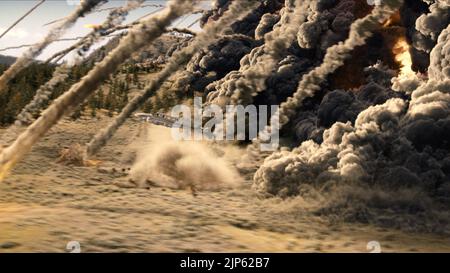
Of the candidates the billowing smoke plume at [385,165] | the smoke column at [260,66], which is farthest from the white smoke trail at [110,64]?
the smoke column at [260,66]

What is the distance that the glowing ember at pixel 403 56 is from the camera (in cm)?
2078

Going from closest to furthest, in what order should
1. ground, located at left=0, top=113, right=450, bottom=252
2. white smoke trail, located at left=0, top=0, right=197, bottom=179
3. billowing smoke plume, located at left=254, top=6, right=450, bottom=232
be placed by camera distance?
ground, located at left=0, top=113, right=450, bottom=252, white smoke trail, located at left=0, top=0, right=197, bottom=179, billowing smoke plume, located at left=254, top=6, right=450, bottom=232

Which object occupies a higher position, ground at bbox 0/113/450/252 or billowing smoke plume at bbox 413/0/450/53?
billowing smoke plume at bbox 413/0/450/53

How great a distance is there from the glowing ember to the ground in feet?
38.1

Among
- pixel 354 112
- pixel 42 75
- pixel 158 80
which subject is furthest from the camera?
pixel 42 75

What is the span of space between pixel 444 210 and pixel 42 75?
23882 mm

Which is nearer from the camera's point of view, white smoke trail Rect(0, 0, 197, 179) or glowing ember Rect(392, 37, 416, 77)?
white smoke trail Rect(0, 0, 197, 179)

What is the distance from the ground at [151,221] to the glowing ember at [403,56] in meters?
11.6

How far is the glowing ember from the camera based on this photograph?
68.2ft

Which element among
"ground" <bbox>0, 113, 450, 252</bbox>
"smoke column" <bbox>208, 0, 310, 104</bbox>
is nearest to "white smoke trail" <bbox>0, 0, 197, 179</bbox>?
"ground" <bbox>0, 113, 450, 252</bbox>

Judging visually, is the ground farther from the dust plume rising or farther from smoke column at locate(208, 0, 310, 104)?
smoke column at locate(208, 0, 310, 104)

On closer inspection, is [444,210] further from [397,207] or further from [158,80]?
[158,80]
